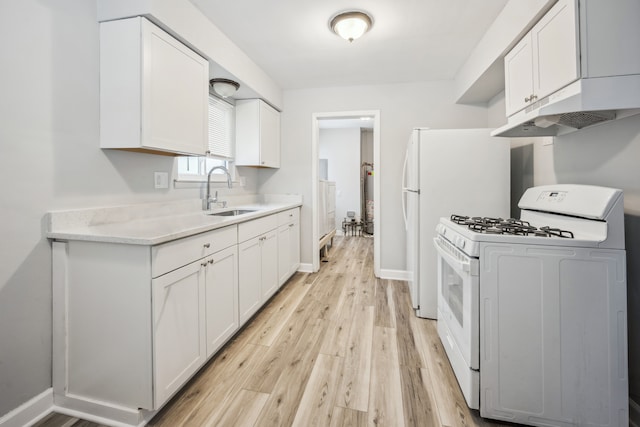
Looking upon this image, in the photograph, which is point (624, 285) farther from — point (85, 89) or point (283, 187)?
point (283, 187)

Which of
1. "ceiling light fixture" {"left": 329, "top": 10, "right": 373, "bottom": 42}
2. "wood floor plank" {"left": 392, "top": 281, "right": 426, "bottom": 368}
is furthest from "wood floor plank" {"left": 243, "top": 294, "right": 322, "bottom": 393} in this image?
"ceiling light fixture" {"left": 329, "top": 10, "right": 373, "bottom": 42}

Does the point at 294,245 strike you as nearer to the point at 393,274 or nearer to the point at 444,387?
the point at 393,274

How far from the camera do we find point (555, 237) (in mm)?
1344

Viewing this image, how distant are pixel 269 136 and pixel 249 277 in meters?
1.91

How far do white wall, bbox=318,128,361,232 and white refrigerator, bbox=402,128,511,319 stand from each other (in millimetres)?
4444

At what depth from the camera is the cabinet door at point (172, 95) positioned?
171 centimetres

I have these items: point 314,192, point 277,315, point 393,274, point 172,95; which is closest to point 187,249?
point 172,95

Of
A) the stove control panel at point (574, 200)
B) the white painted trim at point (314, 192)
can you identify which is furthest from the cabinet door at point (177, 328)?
the white painted trim at point (314, 192)

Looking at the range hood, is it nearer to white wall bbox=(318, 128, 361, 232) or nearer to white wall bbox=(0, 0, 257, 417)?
white wall bbox=(0, 0, 257, 417)

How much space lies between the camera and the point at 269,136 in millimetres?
3562

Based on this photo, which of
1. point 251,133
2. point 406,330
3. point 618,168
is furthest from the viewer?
point 251,133

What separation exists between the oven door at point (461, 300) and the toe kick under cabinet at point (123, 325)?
144cm

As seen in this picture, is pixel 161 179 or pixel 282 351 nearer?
pixel 282 351

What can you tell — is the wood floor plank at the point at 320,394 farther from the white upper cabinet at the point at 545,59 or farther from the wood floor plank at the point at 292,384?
the white upper cabinet at the point at 545,59
